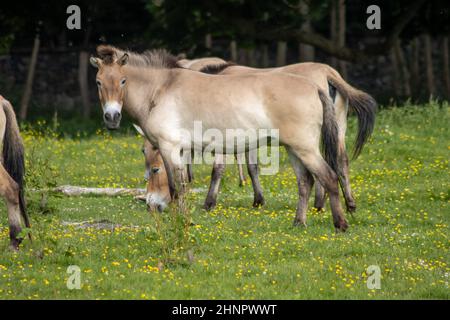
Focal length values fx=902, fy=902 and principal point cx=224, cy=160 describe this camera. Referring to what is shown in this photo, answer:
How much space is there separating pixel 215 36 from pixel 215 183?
12.4 metres

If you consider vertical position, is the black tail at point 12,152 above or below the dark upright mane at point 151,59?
below

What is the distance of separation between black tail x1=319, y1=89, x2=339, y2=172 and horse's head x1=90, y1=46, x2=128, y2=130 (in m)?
2.49

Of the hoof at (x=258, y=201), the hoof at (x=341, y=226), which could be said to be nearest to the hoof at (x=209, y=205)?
the hoof at (x=258, y=201)

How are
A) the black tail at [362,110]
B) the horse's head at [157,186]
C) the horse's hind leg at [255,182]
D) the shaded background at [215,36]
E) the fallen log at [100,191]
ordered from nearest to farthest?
the black tail at [362,110] < the horse's head at [157,186] < the horse's hind leg at [255,182] < the fallen log at [100,191] < the shaded background at [215,36]

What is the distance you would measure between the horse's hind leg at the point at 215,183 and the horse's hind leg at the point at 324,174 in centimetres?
243

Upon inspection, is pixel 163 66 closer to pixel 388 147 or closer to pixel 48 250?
pixel 48 250

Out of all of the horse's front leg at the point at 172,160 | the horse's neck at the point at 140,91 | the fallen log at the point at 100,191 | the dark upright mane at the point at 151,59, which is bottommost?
the fallen log at the point at 100,191

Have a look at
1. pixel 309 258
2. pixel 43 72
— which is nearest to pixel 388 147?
pixel 309 258

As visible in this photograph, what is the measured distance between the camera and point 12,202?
9820mm

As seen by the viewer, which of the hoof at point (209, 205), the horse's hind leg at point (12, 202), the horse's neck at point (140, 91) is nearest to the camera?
the horse's hind leg at point (12, 202)

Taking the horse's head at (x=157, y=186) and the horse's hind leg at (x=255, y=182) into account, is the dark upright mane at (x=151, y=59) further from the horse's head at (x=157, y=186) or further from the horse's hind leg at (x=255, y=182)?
the horse's hind leg at (x=255, y=182)

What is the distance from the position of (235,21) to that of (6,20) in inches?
245

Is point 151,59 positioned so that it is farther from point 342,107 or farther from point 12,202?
point 12,202

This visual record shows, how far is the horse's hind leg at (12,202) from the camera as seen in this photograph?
32.1 feet
